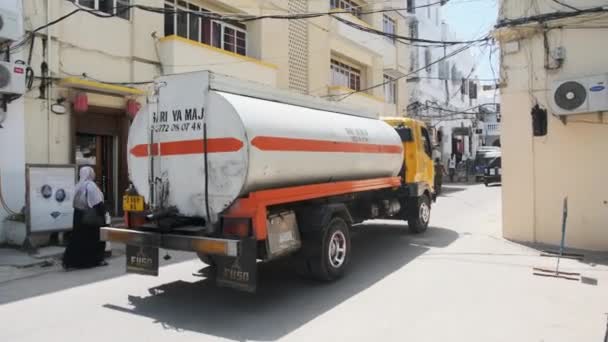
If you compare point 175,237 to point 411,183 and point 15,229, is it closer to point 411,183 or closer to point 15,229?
point 15,229

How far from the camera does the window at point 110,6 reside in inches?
444

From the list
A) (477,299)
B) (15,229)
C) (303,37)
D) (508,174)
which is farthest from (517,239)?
(303,37)

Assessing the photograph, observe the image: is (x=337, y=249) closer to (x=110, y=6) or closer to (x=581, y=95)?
(x=581, y=95)

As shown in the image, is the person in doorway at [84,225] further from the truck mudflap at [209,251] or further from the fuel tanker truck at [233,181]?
the truck mudflap at [209,251]

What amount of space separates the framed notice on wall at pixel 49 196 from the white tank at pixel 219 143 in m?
Answer: 4.09

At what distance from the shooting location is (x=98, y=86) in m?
10.6

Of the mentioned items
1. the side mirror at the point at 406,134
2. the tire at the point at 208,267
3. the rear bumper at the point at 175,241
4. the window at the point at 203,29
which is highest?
the window at the point at 203,29

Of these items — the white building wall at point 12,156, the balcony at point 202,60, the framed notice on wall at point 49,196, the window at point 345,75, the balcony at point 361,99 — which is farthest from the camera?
the window at point 345,75

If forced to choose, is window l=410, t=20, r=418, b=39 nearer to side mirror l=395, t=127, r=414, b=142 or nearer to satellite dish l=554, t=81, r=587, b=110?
side mirror l=395, t=127, r=414, b=142

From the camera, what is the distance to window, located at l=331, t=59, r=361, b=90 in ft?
74.7

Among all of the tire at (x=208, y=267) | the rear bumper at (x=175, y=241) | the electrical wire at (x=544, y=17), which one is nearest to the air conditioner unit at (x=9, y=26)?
the rear bumper at (x=175, y=241)

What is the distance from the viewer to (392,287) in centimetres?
630

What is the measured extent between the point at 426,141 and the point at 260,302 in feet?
23.2

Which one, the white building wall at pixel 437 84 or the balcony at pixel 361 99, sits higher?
the white building wall at pixel 437 84
